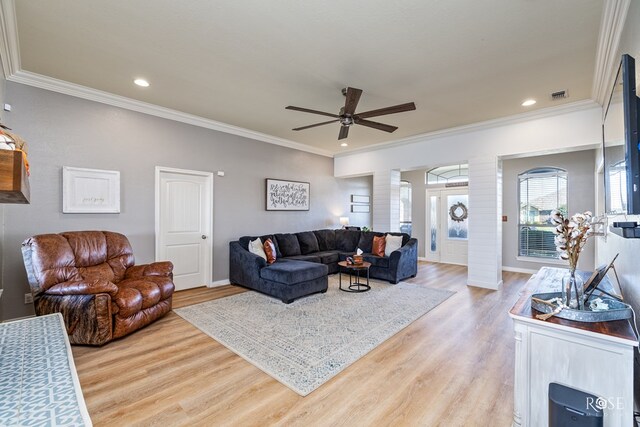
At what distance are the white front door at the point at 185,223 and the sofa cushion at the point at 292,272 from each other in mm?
1291

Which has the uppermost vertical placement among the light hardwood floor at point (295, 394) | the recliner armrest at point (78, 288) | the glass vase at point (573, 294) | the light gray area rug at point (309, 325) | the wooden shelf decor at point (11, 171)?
the wooden shelf decor at point (11, 171)

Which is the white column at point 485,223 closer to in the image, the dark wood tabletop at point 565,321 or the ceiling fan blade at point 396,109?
the ceiling fan blade at point 396,109

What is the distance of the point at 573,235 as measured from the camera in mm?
1593

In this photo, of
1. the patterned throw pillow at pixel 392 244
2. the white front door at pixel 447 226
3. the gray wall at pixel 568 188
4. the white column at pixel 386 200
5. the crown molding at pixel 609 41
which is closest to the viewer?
the crown molding at pixel 609 41

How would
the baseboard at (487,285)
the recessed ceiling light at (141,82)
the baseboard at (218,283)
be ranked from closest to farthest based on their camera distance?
the recessed ceiling light at (141,82) < the baseboard at (487,285) < the baseboard at (218,283)

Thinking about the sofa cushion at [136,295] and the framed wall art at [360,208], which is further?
the framed wall art at [360,208]

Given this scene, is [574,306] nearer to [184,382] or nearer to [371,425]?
[371,425]

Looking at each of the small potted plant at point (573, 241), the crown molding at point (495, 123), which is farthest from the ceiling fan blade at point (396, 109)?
the crown molding at point (495, 123)

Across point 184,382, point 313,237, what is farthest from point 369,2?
point 313,237

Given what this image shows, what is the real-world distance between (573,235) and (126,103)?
5.07 metres

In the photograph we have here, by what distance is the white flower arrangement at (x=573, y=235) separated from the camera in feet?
5.18

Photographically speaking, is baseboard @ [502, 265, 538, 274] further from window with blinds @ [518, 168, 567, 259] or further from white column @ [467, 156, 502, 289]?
white column @ [467, 156, 502, 289]

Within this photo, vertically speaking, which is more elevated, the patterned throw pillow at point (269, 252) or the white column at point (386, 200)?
the white column at point (386, 200)

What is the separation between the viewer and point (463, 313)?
3.72m
